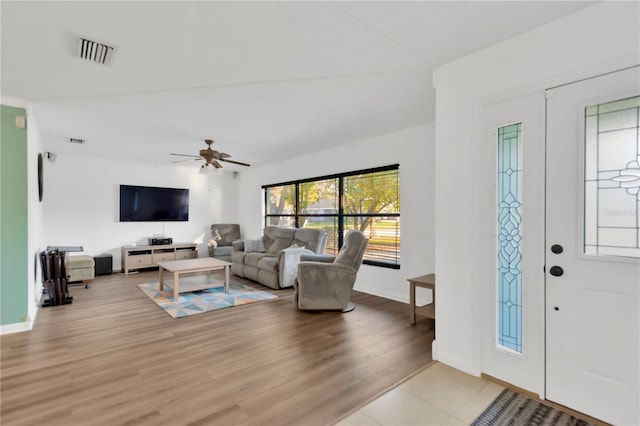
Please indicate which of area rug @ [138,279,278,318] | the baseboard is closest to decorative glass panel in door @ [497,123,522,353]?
area rug @ [138,279,278,318]

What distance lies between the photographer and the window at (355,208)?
15.3ft

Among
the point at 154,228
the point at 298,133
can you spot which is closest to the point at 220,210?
the point at 154,228

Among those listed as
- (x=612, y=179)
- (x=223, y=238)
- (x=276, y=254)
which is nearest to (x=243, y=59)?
(x=612, y=179)

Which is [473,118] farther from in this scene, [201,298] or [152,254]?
[152,254]

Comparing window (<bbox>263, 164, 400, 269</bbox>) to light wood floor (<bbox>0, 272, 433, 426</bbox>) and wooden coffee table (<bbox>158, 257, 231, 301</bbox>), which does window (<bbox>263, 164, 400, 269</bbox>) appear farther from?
wooden coffee table (<bbox>158, 257, 231, 301</bbox>)

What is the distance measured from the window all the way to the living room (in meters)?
0.20

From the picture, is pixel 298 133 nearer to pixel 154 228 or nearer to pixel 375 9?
pixel 375 9

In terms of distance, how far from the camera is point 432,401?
6.59 ft

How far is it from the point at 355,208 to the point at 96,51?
12.7 ft

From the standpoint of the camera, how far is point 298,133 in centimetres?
455

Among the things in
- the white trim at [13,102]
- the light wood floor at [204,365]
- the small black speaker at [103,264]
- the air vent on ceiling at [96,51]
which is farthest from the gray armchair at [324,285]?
the small black speaker at [103,264]

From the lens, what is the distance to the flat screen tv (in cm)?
665

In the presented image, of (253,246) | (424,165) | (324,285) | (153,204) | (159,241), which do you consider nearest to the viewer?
(324,285)

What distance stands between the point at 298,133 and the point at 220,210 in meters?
4.46
